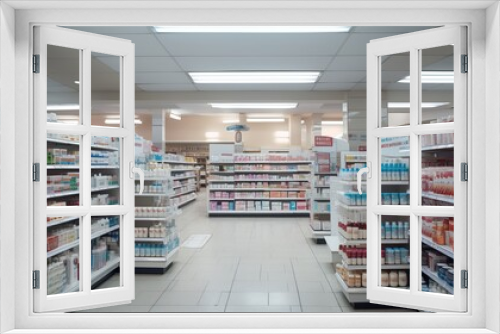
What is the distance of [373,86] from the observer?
2.88 meters

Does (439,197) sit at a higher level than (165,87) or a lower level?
lower

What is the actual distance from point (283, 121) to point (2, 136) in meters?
19.1

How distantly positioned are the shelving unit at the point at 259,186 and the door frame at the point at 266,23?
10.0 m

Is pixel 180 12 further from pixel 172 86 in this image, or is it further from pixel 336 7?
pixel 172 86

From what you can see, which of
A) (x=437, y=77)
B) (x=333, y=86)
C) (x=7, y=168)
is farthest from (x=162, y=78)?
(x=7, y=168)

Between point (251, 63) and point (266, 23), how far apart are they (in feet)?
17.9

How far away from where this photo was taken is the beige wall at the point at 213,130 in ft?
69.5

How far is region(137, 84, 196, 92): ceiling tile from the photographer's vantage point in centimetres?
1016

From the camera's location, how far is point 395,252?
4.35m

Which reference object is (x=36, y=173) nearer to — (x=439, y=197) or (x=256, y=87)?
(x=439, y=197)

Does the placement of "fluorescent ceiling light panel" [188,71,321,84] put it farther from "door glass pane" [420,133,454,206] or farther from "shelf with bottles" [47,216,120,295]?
"door glass pane" [420,133,454,206]

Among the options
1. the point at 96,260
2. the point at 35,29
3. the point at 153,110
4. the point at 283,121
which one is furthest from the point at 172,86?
the point at 283,121

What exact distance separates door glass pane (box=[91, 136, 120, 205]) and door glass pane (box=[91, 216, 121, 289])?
0.37m

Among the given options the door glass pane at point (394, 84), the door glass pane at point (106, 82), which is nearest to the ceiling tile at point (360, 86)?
the door glass pane at point (394, 84)
